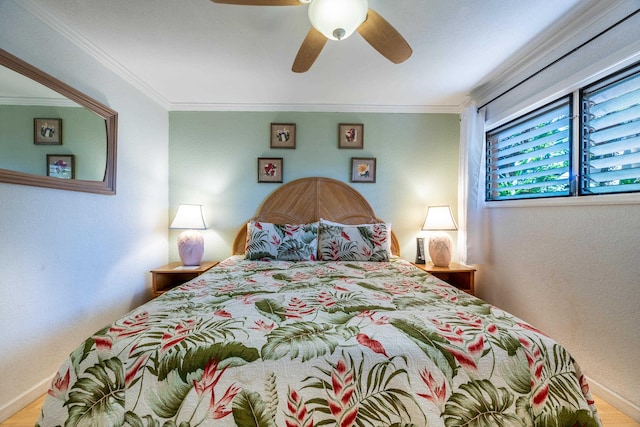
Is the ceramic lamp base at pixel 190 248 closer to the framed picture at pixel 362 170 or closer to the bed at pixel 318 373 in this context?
the bed at pixel 318 373

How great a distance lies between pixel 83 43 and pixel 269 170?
1718mm

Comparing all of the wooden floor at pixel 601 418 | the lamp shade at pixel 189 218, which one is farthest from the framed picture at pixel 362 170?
the wooden floor at pixel 601 418

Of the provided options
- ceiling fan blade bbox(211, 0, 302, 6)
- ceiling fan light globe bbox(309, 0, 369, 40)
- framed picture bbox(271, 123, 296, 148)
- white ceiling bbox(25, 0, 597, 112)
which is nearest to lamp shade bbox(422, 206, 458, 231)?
white ceiling bbox(25, 0, 597, 112)

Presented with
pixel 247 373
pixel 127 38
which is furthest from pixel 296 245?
pixel 127 38

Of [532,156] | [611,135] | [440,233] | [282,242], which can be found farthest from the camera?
[440,233]

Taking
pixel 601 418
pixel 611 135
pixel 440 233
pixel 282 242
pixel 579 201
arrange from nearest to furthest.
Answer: pixel 601 418 → pixel 611 135 → pixel 579 201 → pixel 282 242 → pixel 440 233

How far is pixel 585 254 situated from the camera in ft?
5.52

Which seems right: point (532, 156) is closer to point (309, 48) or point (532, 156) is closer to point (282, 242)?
point (309, 48)

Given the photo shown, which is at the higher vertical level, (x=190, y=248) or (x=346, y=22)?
(x=346, y=22)

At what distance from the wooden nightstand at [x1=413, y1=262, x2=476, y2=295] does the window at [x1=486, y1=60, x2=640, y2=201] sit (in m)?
0.76

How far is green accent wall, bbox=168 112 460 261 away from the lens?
118 inches

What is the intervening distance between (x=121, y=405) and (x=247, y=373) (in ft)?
1.27

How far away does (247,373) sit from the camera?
0.84 metres

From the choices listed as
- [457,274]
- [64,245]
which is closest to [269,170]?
[64,245]
